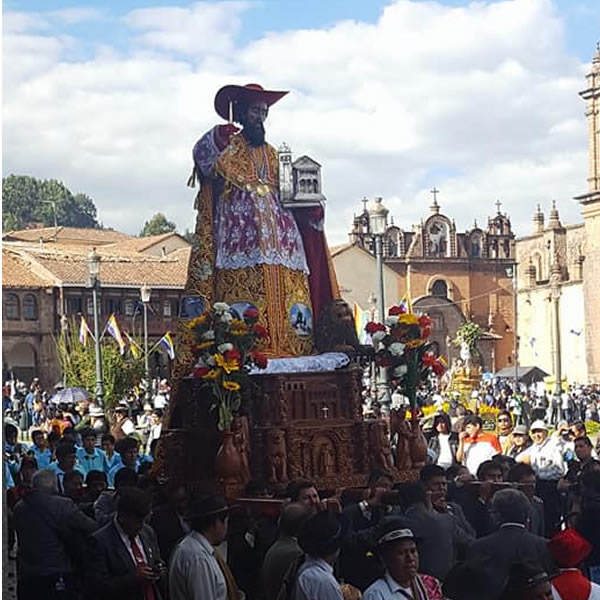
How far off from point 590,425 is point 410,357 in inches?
805

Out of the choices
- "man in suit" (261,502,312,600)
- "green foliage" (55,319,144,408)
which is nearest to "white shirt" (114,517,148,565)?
"man in suit" (261,502,312,600)

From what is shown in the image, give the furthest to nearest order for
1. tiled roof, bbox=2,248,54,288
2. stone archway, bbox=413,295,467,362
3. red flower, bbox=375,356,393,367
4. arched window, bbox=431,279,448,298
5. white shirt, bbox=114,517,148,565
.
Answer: arched window, bbox=431,279,448,298
stone archway, bbox=413,295,467,362
tiled roof, bbox=2,248,54,288
red flower, bbox=375,356,393,367
white shirt, bbox=114,517,148,565

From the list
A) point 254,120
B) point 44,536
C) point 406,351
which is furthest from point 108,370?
point 44,536

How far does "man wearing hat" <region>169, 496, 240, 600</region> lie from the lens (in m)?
6.32

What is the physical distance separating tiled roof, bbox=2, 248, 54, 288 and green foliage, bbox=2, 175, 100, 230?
3110 centimetres

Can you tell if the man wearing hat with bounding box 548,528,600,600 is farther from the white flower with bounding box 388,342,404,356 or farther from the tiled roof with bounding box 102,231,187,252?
the tiled roof with bounding box 102,231,187,252

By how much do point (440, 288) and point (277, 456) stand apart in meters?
72.1

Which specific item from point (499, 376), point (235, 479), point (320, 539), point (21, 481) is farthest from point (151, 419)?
point (499, 376)

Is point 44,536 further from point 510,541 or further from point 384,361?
point 384,361

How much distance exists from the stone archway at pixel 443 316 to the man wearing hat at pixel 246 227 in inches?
2509

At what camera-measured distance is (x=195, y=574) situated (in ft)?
20.7

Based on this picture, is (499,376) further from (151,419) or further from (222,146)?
(222,146)

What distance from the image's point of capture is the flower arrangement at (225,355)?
10844mm

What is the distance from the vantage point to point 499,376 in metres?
55.3
